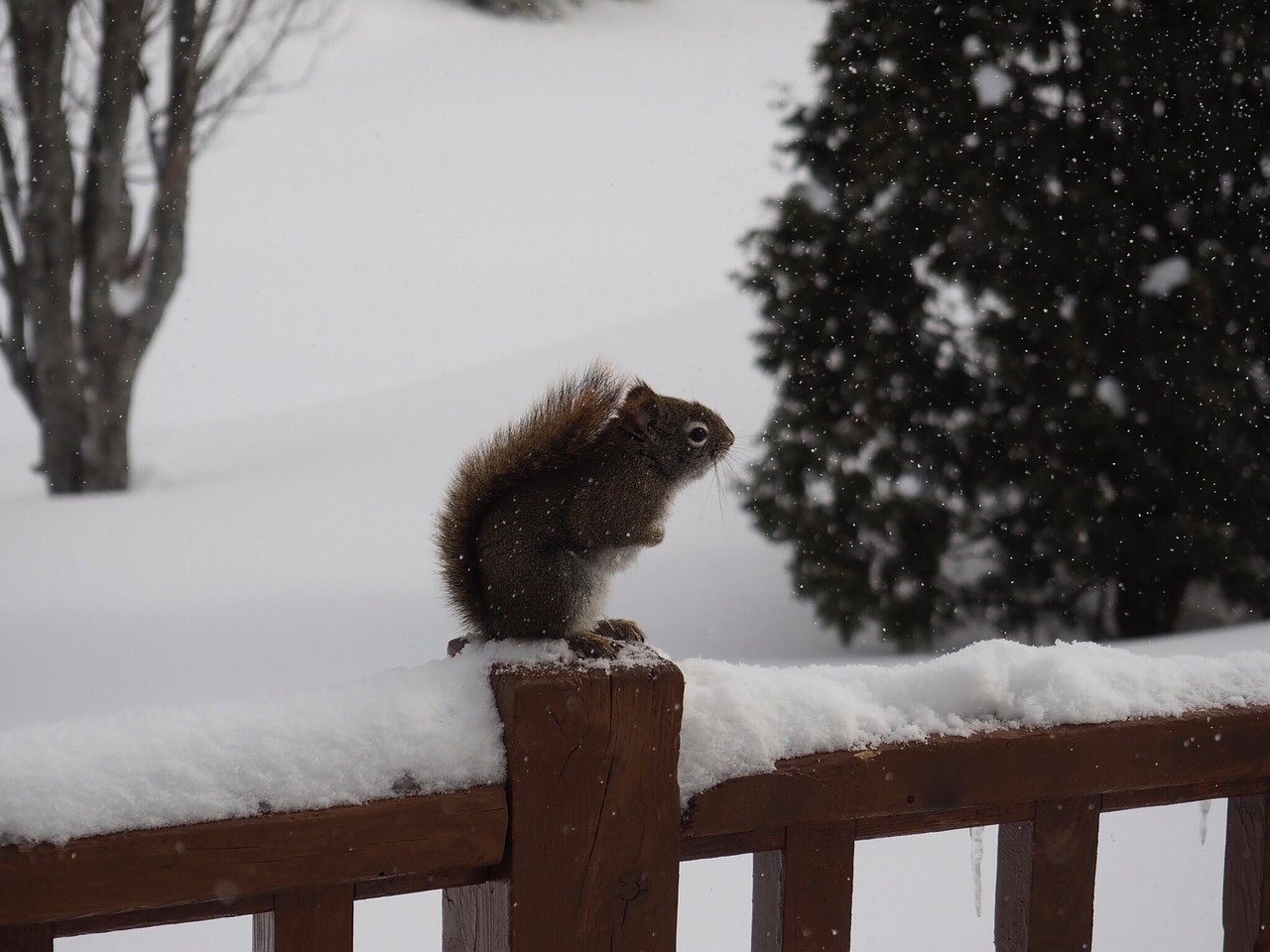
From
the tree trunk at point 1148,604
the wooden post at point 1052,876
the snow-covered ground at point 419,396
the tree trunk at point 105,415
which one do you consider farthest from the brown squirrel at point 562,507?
the tree trunk at point 105,415

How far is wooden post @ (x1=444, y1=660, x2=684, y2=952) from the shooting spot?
2.12 ft

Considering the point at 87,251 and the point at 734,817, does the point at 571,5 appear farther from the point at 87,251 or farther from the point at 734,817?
the point at 734,817

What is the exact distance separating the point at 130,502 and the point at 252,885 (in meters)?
4.09

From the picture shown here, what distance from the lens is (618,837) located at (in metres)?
0.66

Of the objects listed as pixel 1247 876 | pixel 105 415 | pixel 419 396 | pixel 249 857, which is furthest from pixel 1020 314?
pixel 419 396

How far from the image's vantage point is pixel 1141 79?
274cm

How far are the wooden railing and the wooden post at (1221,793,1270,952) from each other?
0.06 m

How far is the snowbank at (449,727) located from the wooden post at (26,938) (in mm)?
58

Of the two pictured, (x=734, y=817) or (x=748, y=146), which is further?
(x=748, y=146)

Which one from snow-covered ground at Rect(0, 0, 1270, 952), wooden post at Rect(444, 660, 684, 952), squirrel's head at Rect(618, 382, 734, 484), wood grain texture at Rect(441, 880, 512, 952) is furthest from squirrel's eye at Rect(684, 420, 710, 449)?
Result: wood grain texture at Rect(441, 880, 512, 952)

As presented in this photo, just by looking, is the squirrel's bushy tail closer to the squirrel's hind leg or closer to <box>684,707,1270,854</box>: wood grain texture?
the squirrel's hind leg

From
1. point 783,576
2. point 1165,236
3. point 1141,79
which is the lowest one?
point 783,576

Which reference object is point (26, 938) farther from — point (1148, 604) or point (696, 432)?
point (1148, 604)

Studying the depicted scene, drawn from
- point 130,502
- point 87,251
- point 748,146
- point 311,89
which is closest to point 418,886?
point 130,502
